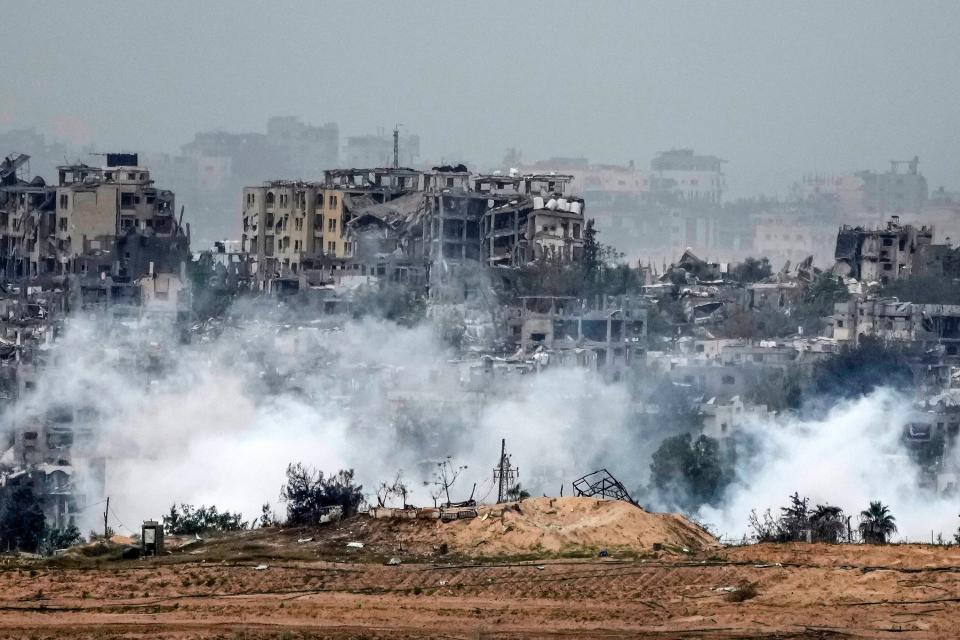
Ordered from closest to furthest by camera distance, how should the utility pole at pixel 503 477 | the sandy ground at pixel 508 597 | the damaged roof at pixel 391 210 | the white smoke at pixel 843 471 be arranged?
1. the sandy ground at pixel 508 597
2. the utility pole at pixel 503 477
3. the white smoke at pixel 843 471
4. the damaged roof at pixel 391 210

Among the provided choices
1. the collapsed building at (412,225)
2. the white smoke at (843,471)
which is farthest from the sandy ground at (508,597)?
the collapsed building at (412,225)

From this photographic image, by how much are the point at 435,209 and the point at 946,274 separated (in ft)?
55.7

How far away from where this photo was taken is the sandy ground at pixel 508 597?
22641 mm

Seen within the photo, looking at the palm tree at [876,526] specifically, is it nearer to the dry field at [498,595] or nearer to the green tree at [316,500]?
the dry field at [498,595]

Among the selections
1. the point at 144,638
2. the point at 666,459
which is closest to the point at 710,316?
the point at 666,459

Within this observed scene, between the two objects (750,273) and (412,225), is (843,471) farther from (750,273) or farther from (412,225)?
(750,273)

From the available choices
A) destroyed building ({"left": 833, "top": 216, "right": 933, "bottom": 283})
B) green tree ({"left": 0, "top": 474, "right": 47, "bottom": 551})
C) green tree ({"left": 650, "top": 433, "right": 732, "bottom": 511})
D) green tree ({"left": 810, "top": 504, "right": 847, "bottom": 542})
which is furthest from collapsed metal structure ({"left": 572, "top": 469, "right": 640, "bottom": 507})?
destroyed building ({"left": 833, "top": 216, "right": 933, "bottom": 283})

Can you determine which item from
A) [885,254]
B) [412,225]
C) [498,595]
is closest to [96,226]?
Answer: [412,225]

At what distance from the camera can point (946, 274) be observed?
74.6 m

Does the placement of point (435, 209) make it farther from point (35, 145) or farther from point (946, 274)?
point (35, 145)

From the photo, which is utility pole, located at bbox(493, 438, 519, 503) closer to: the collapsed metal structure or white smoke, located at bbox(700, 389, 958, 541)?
the collapsed metal structure

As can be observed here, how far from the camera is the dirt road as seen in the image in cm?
2264

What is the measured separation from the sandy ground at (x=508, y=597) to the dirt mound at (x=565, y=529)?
709 millimetres

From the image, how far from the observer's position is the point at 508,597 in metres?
23.8
